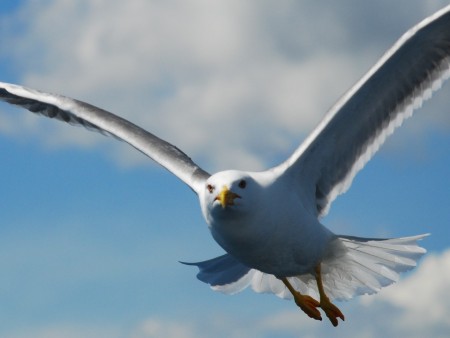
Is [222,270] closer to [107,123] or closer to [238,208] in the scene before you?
[107,123]

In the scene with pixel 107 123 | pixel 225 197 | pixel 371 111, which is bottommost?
pixel 225 197

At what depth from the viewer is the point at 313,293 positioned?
42.6 feet

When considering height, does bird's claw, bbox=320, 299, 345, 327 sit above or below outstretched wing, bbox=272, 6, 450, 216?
below

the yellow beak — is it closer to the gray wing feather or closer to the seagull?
the seagull

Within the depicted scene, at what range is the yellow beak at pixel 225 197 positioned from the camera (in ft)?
32.9

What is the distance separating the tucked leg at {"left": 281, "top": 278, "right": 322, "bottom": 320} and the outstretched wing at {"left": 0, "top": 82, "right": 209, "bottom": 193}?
67.8 inches

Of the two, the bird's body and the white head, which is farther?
the bird's body

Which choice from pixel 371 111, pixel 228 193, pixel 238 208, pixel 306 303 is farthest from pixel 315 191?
pixel 228 193

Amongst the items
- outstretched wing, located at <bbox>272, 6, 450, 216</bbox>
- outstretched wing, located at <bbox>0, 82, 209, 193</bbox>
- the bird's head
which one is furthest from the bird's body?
outstretched wing, located at <bbox>0, 82, 209, 193</bbox>

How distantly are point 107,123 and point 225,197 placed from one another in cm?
335

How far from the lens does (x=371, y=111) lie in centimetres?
1188

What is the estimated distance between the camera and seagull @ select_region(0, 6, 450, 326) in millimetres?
10586

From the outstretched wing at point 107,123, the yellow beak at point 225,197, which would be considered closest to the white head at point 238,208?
the yellow beak at point 225,197

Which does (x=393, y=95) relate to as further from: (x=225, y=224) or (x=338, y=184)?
(x=225, y=224)
